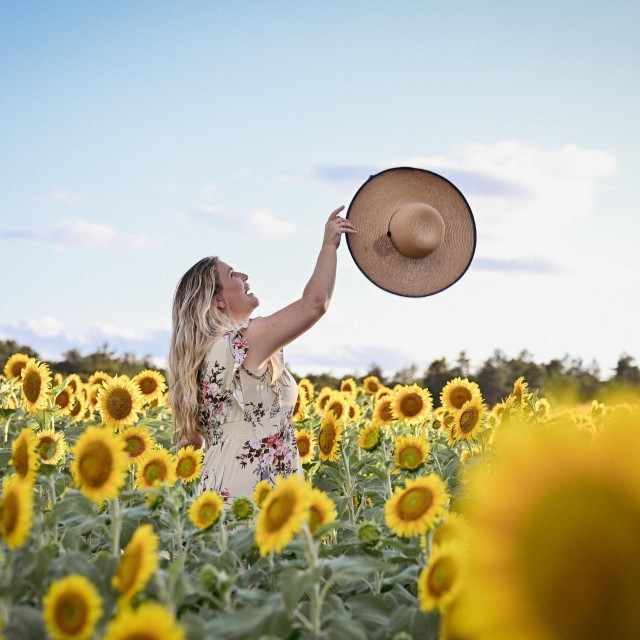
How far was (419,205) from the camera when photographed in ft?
15.6

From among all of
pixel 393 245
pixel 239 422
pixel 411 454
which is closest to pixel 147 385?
pixel 239 422

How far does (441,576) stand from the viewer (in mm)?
1914

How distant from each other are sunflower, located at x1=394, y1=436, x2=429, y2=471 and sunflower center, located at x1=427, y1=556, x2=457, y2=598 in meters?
1.00

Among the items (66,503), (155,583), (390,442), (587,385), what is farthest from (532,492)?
(587,385)

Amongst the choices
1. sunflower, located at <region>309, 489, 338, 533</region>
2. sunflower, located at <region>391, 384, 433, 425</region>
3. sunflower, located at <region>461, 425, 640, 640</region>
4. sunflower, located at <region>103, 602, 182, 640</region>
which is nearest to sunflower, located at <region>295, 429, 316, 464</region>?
sunflower, located at <region>391, 384, 433, 425</region>

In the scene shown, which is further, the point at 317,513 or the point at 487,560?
the point at 317,513

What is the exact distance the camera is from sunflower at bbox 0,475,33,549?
2039mm

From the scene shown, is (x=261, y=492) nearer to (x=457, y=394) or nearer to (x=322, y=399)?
(x=457, y=394)

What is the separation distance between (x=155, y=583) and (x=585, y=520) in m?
1.32

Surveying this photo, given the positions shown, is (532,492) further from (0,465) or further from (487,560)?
(0,465)

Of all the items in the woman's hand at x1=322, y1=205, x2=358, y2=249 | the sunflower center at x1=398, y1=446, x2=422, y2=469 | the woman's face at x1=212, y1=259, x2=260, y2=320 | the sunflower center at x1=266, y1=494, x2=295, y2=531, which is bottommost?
the sunflower center at x1=266, y1=494, x2=295, y2=531

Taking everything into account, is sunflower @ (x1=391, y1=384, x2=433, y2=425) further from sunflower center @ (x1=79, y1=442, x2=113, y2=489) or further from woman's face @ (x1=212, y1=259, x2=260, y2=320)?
sunflower center @ (x1=79, y1=442, x2=113, y2=489)

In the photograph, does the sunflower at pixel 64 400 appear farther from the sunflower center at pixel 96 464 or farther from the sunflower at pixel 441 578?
the sunflower at pixel 441 578

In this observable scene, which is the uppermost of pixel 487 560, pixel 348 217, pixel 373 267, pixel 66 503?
pixel 348 217
